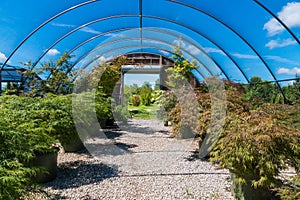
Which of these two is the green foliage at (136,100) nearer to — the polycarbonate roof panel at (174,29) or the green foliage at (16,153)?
the polycarbonate roof panel at (174,29)

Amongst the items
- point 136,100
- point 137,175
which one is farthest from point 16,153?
point 136,100

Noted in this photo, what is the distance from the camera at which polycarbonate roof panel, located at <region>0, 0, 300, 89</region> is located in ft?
18.7

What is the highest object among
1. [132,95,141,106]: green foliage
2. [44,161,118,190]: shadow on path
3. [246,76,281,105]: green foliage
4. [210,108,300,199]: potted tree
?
[246,76,281,105]: green foliage

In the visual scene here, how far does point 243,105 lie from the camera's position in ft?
14.2

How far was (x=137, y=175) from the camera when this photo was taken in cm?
371

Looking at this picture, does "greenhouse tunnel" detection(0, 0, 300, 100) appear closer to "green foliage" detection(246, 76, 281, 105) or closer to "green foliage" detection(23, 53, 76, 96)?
"green foliage" detection(246, 76, 281, 105)

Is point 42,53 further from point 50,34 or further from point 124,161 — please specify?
point 124,161

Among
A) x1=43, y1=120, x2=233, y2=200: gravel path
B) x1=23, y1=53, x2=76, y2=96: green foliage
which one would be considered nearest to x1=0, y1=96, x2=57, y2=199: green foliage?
x1=43, y1=120, x2=233, y2=200: gravel path

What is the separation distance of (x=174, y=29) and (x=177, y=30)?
0.12 metres

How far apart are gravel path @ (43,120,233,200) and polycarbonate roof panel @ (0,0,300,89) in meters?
3.46

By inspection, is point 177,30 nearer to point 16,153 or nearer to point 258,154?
point 258,154

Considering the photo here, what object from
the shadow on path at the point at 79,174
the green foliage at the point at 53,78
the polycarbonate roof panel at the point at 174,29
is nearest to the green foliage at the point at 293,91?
the polycarbonate roof panel at the point at 174,29

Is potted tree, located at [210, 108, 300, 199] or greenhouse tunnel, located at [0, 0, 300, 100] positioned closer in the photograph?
potted tree, located at [210, 108, 300, 199]

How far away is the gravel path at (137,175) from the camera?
9.93ft
